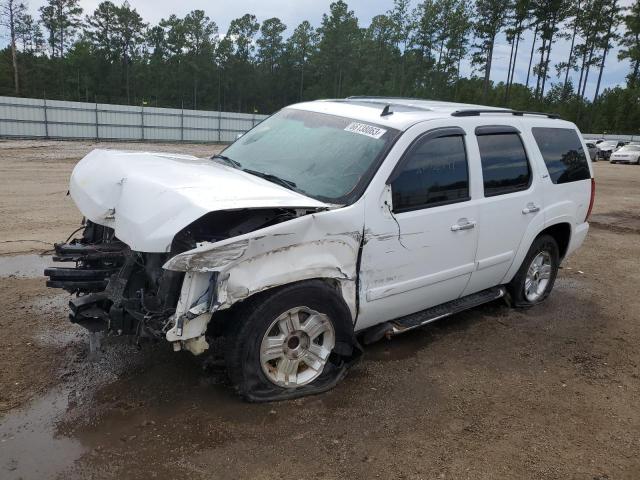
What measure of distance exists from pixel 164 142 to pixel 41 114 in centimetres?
726

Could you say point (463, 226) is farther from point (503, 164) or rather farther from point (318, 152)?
point (318, 152)

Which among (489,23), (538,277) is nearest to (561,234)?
(538,277)

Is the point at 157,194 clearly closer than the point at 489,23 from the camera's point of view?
Yes

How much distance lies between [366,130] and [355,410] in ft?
6.46

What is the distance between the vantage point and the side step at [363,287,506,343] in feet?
12.6

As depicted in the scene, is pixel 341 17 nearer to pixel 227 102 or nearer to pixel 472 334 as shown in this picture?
pixel 227 102

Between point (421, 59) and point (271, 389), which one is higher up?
point (421, 59)

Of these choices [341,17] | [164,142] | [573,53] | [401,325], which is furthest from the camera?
[341,17]

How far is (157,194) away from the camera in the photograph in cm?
304

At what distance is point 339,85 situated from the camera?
79.7 m

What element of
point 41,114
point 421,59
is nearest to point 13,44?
point 41,114

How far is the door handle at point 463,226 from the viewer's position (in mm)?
3959

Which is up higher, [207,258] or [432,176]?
[432,176]

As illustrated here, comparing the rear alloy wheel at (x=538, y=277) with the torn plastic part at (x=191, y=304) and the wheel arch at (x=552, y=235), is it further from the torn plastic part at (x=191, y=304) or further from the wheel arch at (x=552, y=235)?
the torn plastic part at (x=191, y=304)
